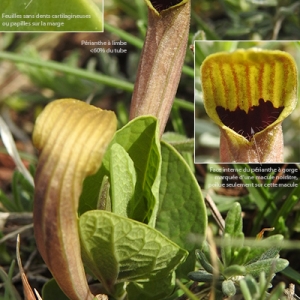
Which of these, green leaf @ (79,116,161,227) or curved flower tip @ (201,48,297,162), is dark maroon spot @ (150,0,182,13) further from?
green leaf @ (79,116,161,227)

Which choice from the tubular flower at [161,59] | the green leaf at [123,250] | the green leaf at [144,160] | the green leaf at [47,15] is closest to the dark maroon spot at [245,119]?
the tubular flower at [161,59]

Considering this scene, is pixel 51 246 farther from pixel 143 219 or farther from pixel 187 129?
pixel 187 129

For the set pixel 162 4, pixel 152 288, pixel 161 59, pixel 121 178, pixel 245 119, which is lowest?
pixel 152 288

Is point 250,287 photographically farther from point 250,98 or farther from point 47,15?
point 47,15

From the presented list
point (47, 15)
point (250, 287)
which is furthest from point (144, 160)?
point (47, 15)

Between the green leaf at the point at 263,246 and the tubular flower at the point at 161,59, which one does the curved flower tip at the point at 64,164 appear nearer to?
the tubular flower at the point at 161,59

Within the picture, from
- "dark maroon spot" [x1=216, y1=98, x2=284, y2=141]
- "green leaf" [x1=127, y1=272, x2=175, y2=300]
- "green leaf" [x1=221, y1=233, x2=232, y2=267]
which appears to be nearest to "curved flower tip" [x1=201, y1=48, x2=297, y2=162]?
"dark maroon spot" [x1=216, y1=98, x2=284, y2=141]

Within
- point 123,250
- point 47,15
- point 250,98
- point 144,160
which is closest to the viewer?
point 123,250
